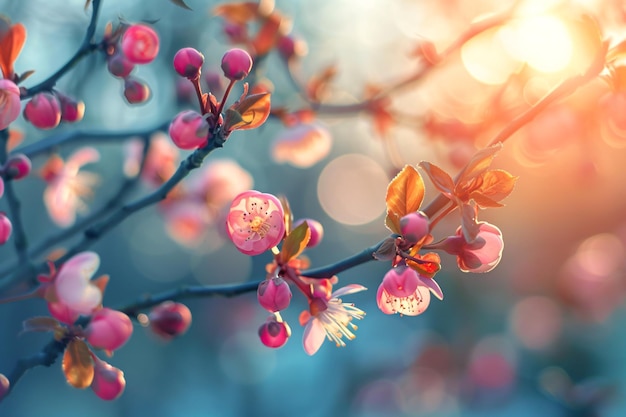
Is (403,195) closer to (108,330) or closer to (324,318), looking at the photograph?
(324,318)

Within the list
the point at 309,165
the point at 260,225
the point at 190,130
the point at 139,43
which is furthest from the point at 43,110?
the point at 309,165

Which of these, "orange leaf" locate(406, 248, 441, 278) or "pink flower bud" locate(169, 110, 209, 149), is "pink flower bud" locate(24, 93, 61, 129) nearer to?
"pink flower bud" locate(169, 110, 209, 149)

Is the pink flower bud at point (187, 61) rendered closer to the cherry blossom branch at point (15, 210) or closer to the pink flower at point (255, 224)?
the pink flower at point (255, 224)

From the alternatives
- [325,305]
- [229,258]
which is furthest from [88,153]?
[229,258]

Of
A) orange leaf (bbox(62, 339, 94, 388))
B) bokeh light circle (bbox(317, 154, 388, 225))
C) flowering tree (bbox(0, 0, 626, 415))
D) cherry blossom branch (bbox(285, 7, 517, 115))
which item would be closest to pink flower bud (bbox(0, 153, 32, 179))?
flowering tree (bbox(0, 0, 626, 415))

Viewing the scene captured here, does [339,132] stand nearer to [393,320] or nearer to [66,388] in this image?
[393,320]

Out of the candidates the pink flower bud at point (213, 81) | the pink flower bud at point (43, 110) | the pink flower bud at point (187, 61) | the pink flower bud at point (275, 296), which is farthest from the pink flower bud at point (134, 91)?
the pink flower bud at point (213, 81)
